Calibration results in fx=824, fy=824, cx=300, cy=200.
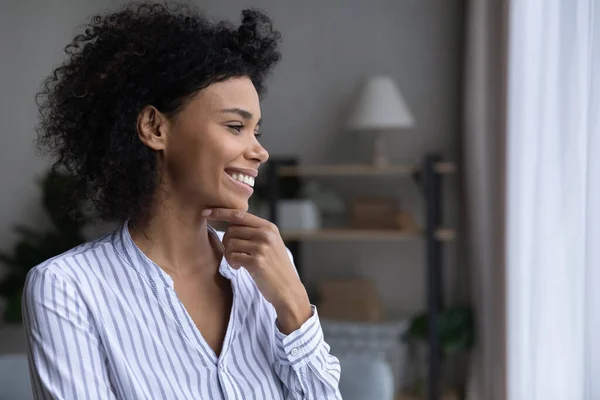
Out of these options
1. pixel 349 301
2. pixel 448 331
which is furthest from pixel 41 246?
pixel 448 331

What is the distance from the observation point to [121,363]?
1261mm

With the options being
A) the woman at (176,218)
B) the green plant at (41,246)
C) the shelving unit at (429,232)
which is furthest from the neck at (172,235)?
the green plant at (41,246)

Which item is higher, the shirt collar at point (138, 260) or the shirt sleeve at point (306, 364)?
the shirt collar at point (138, 260)

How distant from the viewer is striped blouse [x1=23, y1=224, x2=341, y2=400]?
48.0 inches

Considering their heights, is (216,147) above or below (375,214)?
above

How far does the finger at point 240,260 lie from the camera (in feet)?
4.52

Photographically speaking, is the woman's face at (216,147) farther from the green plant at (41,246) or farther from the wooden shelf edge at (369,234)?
the green plant at (41,246)

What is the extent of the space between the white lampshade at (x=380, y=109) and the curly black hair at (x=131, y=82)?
2.30 m

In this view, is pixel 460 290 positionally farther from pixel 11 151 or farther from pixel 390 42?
pixel 11 151

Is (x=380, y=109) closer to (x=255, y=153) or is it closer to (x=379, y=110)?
(x=379, y=110)

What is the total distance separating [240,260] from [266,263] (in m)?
0.04

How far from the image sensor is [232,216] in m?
1.38

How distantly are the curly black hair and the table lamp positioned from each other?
7.56 feet

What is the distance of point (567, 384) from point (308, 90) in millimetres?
2372
